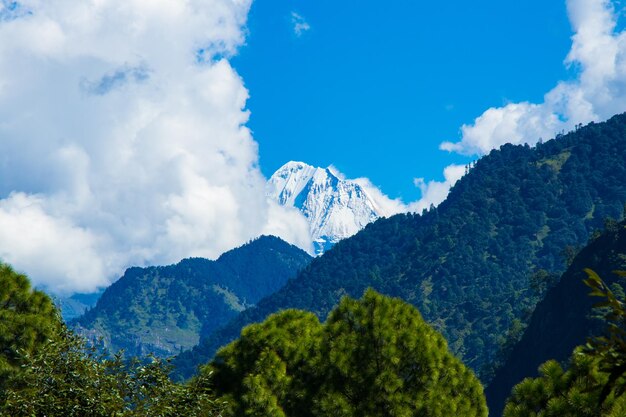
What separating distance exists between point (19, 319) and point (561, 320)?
174 meters

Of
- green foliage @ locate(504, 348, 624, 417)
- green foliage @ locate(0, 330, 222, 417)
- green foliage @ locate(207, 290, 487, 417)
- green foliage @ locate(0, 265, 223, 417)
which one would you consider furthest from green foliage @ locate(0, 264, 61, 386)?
green foliage @ locate(504, 348, 624, 417)

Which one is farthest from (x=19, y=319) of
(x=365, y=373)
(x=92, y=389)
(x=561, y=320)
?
(x=561, y=320)

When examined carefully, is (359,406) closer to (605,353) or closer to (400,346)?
(400,346)

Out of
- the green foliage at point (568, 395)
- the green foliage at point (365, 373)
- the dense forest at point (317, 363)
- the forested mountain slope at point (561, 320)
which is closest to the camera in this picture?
the green foliage at point (568, 395)

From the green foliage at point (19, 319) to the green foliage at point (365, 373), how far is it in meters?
7.39

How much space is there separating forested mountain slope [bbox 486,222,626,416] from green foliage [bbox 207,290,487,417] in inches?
6014

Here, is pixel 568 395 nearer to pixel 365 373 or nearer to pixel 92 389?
pixel 92 389

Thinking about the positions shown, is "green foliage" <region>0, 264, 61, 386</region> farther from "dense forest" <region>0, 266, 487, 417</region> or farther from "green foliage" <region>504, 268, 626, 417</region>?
"green foliage" <region>504, 268, 626, 417</region>

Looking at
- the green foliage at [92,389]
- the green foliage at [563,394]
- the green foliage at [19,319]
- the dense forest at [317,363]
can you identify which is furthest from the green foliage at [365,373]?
the green foliage at [563,394]

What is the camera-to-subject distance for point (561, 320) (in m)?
A: 184

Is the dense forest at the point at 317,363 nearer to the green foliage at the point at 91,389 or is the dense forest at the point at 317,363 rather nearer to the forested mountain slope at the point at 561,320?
the green foliage at the point at 91,389

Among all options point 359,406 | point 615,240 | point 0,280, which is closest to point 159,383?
point 359,406

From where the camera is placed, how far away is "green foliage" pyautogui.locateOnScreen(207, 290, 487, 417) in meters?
25.4

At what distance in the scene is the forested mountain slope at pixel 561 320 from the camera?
174375 mm
